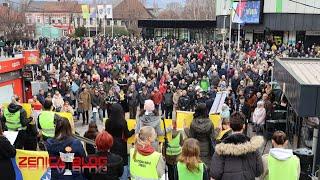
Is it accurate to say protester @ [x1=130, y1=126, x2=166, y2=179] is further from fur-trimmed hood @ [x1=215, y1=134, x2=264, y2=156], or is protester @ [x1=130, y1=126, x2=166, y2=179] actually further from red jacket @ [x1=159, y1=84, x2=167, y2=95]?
red jacket @ [x1=159, y1=84, x2=167, y2=95]

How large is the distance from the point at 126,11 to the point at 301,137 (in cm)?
9270

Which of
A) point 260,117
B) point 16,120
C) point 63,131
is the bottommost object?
point 260,117

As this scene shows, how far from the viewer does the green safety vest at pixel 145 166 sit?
209 inches

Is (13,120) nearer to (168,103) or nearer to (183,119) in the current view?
(183,119)

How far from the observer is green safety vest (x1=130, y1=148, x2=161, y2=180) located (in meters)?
5.32

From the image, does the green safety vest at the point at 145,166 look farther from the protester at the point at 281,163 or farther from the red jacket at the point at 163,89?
the red jacket at the point at 163,89

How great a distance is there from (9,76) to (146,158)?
517 inches

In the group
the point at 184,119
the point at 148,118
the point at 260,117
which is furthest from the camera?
the point at 260,117

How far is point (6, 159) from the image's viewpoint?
17.1 feet

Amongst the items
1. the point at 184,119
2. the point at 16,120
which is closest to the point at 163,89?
the point at 184,119

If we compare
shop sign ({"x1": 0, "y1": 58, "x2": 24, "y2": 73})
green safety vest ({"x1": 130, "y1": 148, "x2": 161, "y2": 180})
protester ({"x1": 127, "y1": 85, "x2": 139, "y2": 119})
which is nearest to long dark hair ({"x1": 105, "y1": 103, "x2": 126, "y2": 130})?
green safety vest ({"x1": 130, "y1": 148, "x2": 161, "y2": 180})

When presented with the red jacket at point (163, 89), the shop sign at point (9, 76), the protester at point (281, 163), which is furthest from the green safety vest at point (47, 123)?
the red jacket at point (163, 89)

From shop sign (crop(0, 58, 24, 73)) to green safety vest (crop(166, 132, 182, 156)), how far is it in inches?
425

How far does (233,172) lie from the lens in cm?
509
